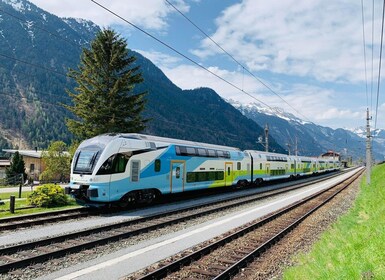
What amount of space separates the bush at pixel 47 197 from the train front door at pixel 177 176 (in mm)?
6908

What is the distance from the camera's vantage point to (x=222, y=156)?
29.8 meters

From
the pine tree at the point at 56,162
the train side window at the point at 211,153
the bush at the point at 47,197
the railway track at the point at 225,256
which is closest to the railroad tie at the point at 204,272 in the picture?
the railway track at the point at 225,256

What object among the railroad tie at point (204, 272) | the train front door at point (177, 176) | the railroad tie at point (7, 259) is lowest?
the railroad tie at point (204, 272)

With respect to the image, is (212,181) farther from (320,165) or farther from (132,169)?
(320,165)

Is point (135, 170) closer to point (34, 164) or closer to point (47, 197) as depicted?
point (47, 197)

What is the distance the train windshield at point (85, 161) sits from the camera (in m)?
18.0

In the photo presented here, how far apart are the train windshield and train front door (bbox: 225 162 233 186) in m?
14.8

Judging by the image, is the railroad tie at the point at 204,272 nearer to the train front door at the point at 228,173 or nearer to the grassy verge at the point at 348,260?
the grassy verge at the point at 348,260

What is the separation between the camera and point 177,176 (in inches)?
921

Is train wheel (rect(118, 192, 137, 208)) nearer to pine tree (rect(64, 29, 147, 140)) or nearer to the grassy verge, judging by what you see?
pine tree (rect(64, 29, 147, 140))

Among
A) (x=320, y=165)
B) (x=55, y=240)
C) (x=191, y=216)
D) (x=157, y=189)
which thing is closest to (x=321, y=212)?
(x=191, y=216)

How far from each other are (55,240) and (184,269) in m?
5.18

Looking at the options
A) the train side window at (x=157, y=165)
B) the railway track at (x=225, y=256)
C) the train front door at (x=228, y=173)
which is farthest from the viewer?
the train front door at (x=228, y=173)

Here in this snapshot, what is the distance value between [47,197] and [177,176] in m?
8.13
